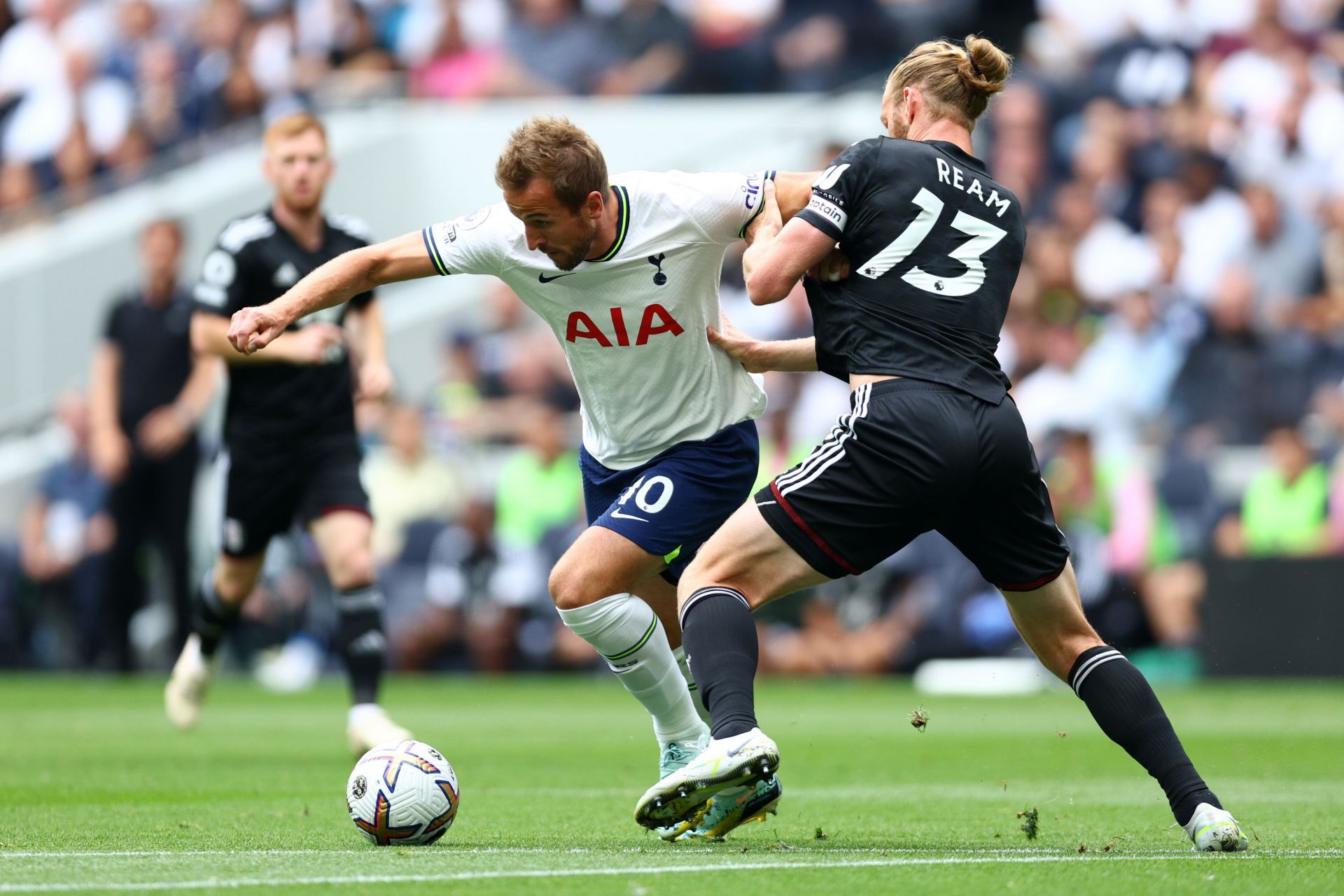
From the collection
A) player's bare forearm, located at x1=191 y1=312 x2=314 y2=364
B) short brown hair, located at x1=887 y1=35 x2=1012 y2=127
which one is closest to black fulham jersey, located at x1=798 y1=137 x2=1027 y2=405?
short brown hair, located at x1=887 y1=35 x2=1012 y2=127

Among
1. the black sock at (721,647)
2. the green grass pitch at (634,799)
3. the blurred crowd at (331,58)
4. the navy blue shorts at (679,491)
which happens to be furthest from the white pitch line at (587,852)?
the blurred crowd at (331,58)

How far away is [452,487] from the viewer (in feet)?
55.7

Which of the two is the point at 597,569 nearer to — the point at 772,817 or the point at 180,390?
the point at 772,817

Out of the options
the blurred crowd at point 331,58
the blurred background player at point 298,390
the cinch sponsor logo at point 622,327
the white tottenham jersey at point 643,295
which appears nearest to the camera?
the white tottenham jersey at point 643,295

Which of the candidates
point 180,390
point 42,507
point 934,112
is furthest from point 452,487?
point 934,112

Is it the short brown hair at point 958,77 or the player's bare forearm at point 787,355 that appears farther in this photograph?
the player's bare forearm at point 787,355

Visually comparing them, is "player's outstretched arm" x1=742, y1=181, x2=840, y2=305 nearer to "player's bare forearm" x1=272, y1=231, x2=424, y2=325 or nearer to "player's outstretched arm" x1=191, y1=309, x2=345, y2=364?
"player's bare forearm" x1=272, y1=231, x2=424, y2=325

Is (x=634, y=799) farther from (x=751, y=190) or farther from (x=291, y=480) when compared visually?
(x=291, y=480)

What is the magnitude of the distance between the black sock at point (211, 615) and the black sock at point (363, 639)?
0.95m

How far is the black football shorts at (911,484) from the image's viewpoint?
17.4ft

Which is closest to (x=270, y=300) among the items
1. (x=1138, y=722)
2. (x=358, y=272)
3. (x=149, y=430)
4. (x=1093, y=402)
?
(x=358, y=272)

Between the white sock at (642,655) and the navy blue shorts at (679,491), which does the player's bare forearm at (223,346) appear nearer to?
the navy blue shorts at (679,491)

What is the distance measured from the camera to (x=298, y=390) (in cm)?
916

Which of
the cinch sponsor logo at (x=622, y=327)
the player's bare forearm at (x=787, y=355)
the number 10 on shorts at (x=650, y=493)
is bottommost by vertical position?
the number 10 on shorts at (x=650, y=493)
